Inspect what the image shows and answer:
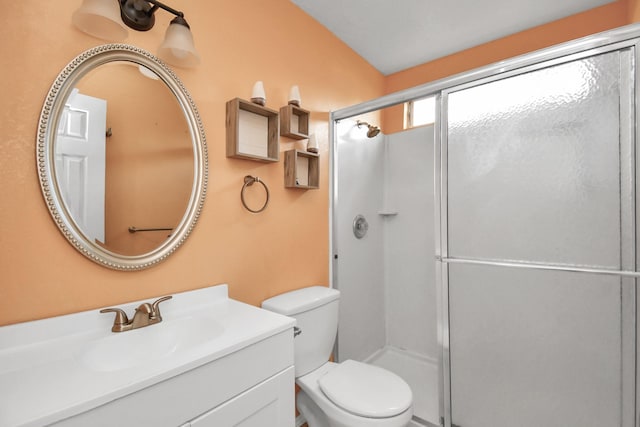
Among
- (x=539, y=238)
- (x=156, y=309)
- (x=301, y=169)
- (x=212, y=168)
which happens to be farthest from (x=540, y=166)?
(x=156, y=309)

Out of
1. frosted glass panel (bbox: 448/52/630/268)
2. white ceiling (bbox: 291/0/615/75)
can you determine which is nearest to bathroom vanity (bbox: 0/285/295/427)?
frosted glass panel (bbox: 448/52/630/268)

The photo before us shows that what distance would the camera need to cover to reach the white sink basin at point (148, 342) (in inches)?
37.7

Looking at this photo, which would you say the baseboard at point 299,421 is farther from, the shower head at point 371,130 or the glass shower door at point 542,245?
the shower head at point 371,130

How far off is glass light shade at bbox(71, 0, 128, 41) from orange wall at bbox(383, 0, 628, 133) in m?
2.28

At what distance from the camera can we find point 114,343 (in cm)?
99

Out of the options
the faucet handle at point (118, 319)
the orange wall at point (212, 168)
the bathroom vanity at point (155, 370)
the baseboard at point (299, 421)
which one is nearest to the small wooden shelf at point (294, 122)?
the orange wall at point (212, 168)

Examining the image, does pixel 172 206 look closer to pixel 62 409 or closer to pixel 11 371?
pixel 11 371

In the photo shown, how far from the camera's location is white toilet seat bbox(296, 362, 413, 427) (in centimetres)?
122

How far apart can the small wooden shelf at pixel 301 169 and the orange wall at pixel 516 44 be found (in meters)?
1.30

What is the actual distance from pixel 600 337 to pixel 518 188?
2.37 feet

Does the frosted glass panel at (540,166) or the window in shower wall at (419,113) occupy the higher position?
the window in shower wall at (419,113)

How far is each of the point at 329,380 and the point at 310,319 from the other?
298mm

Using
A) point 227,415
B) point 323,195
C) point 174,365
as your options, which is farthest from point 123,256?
point 323,195

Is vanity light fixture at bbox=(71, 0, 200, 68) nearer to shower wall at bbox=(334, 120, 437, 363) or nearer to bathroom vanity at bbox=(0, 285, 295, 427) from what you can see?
bathroom vanity at bbox=(0, 285, 295, 427)
